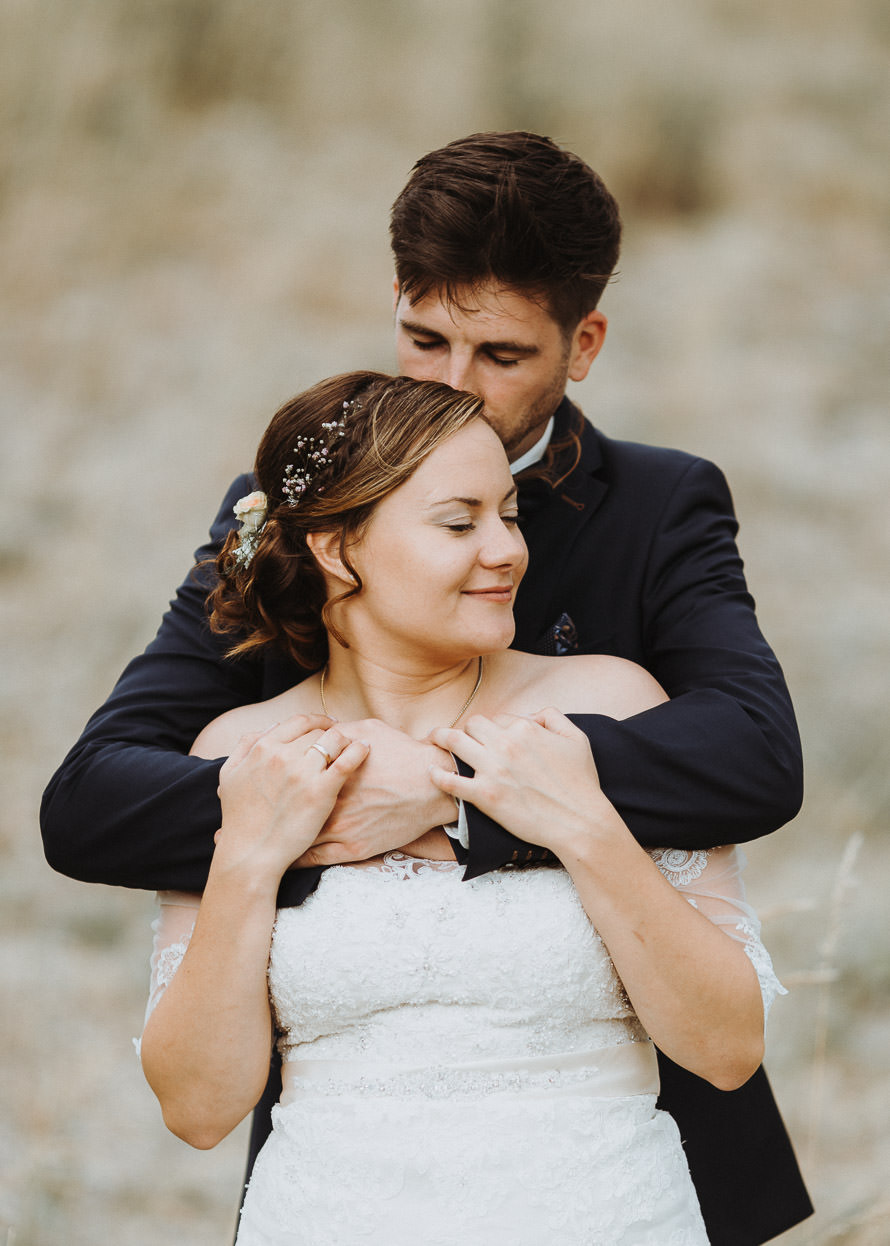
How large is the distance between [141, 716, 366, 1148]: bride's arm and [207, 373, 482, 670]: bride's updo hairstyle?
0.45 meters

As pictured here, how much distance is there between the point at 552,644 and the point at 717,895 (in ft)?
2.15

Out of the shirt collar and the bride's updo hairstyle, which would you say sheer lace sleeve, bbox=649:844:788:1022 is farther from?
the shirt collar

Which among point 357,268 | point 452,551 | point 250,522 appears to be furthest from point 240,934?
point 357,268

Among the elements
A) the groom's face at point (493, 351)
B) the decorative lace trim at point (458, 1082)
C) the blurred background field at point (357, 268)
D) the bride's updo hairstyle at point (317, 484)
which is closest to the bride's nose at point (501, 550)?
the bride's updo hairstyle at point (317, 484)

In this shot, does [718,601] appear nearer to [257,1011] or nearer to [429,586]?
[429,586]

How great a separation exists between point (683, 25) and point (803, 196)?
1353 mm

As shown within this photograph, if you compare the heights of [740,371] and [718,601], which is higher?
[718,601]

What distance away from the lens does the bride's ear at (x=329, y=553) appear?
2551 mm

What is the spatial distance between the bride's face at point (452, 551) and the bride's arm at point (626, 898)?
11.1 inches

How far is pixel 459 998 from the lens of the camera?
7.31 ft

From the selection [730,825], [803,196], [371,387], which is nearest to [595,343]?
[371,387]

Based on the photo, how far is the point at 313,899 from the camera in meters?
2.28

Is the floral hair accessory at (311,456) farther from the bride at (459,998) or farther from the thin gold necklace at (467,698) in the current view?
the thin gold necklace at (467,698)

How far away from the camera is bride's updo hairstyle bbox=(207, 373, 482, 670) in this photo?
2465 millimetres
